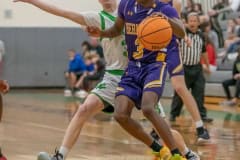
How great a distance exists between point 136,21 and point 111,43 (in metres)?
0.67

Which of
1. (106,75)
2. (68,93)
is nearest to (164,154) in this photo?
(106,75)

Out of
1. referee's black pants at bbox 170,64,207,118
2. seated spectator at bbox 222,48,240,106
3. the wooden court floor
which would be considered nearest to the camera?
the wooden court floor

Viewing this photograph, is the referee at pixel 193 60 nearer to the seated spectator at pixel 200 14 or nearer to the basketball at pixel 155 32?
the basketball at pixel 155 32

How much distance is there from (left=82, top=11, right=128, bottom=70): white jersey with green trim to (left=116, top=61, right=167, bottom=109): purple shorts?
53 centimetres

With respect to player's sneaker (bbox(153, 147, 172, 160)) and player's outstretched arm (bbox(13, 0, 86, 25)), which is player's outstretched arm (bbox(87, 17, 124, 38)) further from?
player's sneaker (bbox(153, 147, 172, 160))

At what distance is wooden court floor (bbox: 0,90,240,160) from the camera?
9.58 meters

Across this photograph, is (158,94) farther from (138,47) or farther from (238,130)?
(238,130)

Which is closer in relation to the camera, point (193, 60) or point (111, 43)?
point (111, 43)

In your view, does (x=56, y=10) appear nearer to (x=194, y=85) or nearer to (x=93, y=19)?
(x=93, y=19)

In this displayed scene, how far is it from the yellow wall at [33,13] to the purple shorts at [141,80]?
17.4 metres

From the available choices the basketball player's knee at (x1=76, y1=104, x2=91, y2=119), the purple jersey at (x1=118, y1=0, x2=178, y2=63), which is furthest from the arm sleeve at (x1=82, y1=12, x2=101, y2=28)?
the basketball player's knee at (x1=76, y1=104, x2=91, y2=119)

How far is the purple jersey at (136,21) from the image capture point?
7.61 meters

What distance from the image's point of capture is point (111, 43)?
820 cm

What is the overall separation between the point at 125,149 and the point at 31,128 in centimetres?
317
